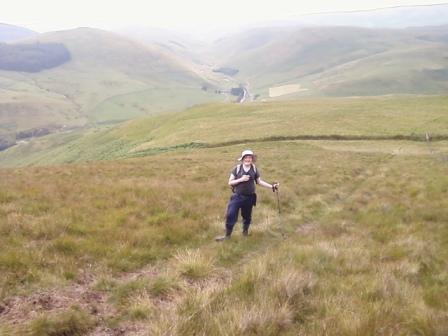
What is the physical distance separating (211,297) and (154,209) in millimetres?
7884

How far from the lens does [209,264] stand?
904 cm

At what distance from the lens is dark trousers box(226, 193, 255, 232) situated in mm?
12406

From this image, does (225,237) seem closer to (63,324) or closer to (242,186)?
(242,186)

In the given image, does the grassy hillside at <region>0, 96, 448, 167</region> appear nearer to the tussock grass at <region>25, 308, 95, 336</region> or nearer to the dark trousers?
the dark trousers

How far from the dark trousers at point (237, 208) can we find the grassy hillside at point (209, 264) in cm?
51

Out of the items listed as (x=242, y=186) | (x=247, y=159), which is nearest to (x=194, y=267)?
(x=242, y=186)

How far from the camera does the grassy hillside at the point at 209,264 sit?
6172mm

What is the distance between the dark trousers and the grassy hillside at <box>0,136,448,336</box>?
51 centimetres

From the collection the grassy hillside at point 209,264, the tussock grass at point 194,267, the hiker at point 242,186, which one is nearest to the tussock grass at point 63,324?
the grassy hillside at point 209,264

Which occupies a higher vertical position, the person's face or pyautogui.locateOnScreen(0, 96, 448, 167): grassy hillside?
the person's face

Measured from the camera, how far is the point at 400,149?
43.2m

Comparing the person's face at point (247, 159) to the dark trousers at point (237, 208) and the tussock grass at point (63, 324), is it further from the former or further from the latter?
the tussock grass at point (63, 324)

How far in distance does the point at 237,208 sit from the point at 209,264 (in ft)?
12.0

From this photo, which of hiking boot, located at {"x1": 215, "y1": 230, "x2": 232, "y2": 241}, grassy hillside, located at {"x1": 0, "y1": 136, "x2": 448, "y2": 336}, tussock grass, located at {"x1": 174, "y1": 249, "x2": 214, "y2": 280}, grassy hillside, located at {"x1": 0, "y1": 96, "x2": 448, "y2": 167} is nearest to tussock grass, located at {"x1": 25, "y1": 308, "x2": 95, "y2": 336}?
grassy hillside, located at {"x1": 0, "y1": 136, "x2": 448, "y2": 336}
